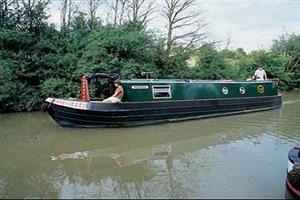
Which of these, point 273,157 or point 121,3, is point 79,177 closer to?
point 273,157

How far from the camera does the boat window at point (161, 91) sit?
1103 cm

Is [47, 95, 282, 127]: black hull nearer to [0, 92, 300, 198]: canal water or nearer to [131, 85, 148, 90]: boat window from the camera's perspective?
[0, 92, 300, 198]: canal water

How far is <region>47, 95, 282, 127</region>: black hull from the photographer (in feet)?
32.3

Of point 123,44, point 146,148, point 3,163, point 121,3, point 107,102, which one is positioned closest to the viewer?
point 3,163

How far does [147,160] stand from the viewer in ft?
23.1

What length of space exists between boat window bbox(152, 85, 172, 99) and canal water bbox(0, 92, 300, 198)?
3.02 feet

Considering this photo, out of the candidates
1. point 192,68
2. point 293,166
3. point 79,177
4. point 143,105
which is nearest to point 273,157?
point 293,166

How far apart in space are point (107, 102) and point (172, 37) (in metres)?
9.63

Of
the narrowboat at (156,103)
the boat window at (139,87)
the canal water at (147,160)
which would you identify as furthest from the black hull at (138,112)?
the boat window at (139,87)

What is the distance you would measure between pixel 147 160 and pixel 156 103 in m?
4.02

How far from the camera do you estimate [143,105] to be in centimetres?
1059

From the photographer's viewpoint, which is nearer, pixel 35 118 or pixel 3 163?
pixel 3 163

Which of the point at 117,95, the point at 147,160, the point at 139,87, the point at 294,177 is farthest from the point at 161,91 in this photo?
the point at 294,177

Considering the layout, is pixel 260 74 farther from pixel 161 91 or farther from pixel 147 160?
pixel 147 160
